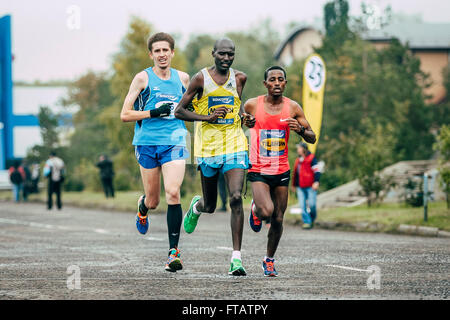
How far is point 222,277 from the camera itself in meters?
7.73

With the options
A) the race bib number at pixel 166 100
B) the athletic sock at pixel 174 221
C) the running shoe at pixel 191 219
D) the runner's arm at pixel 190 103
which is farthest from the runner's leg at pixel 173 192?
the runner's arm at pixel 190 103

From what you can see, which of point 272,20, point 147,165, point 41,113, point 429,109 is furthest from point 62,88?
point 147,165

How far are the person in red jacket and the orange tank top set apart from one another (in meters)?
9.20

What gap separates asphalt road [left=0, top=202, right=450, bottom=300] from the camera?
6688 mm

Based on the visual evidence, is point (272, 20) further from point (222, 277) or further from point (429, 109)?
point (222, 277)

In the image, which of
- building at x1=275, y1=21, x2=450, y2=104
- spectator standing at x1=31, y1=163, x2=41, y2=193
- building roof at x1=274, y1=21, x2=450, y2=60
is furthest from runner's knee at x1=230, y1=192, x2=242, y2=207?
building roof at x1=274, y1=21, x2=450, y2=60

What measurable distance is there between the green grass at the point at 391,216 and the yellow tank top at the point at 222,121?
8147 millimetres

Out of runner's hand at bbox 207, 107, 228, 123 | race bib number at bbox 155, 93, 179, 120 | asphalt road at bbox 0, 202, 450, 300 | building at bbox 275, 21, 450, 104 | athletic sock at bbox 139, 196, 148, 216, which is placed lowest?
asphalt road at bbox 0, 202, 450, 300

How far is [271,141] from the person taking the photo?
795cm

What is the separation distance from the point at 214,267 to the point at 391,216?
961 centimetres

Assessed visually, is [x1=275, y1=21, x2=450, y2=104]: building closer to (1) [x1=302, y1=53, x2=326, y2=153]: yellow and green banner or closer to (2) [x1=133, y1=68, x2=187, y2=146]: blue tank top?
(1) [x1=302, y1=53, x2=326, y2=153]: yellow and green banner

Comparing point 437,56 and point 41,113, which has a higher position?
point 437,56

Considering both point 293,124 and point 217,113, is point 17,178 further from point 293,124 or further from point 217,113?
point 293,124
